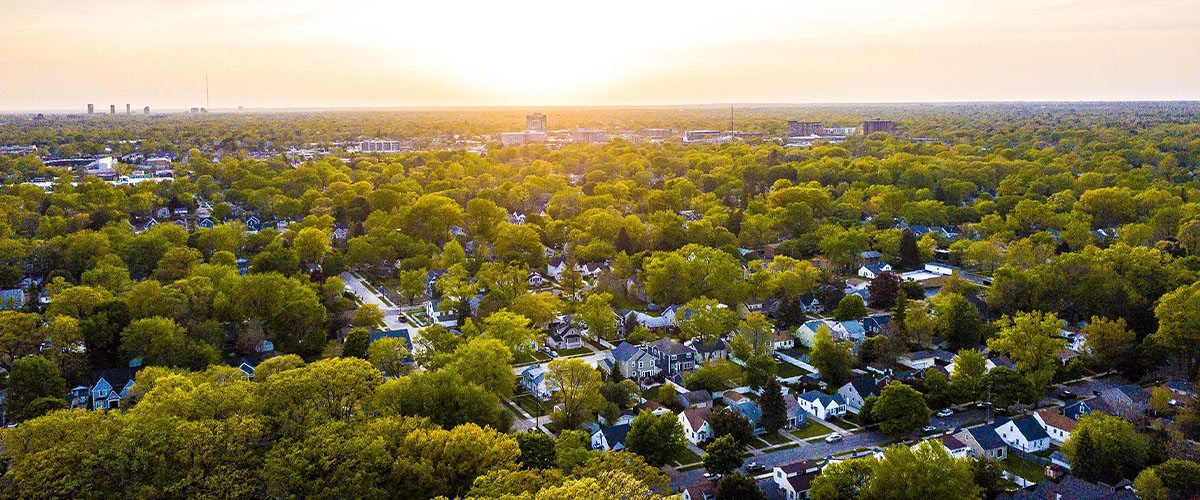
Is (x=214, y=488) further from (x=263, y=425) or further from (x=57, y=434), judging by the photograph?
(x=57, y=434)

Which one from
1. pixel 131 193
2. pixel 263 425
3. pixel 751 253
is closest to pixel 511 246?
pixel 751 253

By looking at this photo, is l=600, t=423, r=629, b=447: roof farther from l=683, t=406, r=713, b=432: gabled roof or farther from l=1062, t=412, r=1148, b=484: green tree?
l=1062, t=412, r=1148, b=484: green tree

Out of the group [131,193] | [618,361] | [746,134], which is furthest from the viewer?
[746,134]

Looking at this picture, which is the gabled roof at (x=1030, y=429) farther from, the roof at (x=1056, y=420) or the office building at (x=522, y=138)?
the office building at (x=522, y=138)

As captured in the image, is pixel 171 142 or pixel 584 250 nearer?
pixel 584 250

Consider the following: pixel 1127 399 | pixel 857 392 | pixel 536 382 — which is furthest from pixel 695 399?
pixel 1127 399

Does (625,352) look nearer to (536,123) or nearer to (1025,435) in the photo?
(1025,435)
